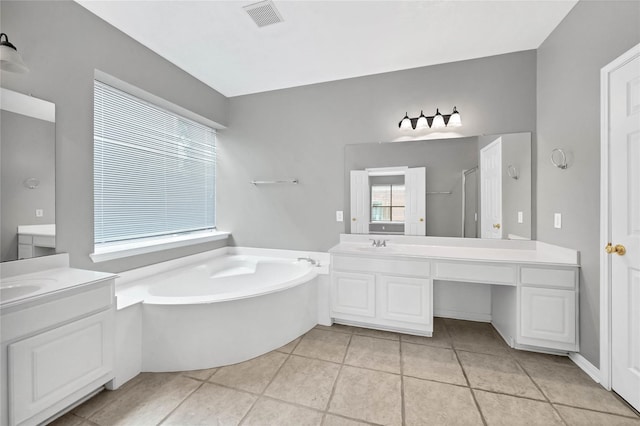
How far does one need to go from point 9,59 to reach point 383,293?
3032 millimetres

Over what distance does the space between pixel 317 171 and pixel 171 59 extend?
6.21ft

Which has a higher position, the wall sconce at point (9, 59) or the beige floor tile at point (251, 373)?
the wall sconce at point (9, 59)

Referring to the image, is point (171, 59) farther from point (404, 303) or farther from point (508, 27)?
point (404, 303)

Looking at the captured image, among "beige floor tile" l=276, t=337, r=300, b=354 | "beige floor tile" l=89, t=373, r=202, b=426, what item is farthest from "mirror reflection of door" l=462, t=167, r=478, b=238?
"beige floor tile" l=89, t=373, r=202, b=426

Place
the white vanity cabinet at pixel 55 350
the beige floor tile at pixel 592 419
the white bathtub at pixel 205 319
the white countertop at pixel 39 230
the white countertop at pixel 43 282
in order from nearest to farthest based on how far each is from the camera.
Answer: the white vanity cabinet at pixel 55 350 → the white countertop at pixel 43 282 → the beige floor tile at pixel 592 419 → the white countertop at pixel 39 230 → the white bathtub at pixel 205 319

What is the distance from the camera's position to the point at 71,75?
2.01m

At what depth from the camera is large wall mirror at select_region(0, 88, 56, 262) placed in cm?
165

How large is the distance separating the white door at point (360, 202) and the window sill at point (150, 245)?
1.77 meters

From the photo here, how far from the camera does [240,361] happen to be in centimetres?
213

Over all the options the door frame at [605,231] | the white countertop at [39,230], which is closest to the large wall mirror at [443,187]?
the door frame at [605,231]

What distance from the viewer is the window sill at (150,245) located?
223 centimetres

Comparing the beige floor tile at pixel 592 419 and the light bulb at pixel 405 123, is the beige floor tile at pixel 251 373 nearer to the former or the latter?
the beige floor tile at pixel 592 419

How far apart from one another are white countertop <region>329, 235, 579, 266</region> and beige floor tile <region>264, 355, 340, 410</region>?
3.32 ft

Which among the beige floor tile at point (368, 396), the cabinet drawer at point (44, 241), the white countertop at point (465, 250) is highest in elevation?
the cabinet drawer at point (44, 241)
